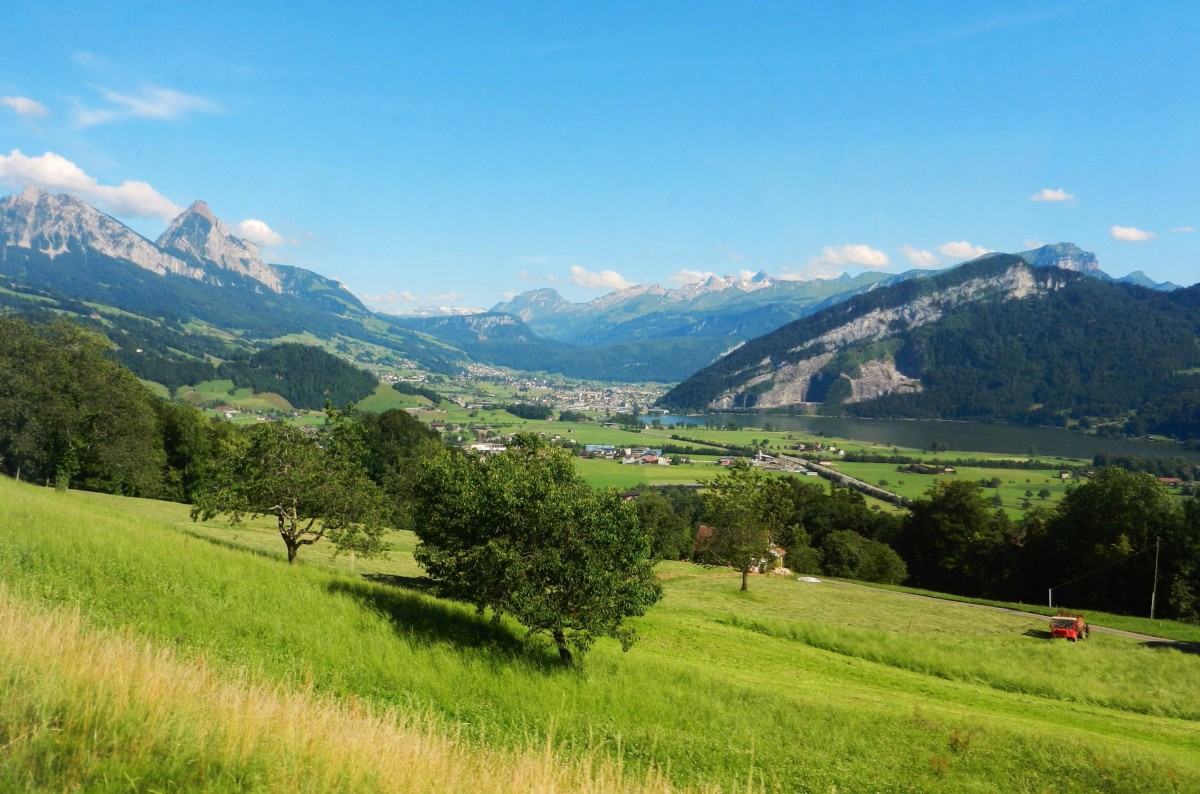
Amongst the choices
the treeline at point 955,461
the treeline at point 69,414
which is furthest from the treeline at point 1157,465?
the treeline at point 69,414

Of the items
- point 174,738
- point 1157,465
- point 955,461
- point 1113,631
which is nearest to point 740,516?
point 1113,631

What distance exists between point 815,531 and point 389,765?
78.4 m

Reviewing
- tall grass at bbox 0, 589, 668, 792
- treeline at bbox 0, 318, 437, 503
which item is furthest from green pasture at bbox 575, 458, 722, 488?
tall grass at bbox 0, 589, 668, 792

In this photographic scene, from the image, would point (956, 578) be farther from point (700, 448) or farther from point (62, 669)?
point (700, 448)

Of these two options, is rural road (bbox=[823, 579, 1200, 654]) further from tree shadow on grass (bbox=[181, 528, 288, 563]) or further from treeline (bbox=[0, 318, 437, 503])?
tree shadow on grass (bbox=[181, 528, 288, 563])

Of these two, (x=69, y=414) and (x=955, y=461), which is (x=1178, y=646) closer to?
(x=69, y=414)

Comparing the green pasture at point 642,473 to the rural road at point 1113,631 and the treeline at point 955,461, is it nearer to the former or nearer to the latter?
the treeline at point 955,461

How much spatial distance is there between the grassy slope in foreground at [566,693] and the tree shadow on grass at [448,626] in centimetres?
7

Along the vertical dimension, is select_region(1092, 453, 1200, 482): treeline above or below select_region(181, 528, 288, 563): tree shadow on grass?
above

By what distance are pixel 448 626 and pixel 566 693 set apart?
3.90 metres

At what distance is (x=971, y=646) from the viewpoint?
99.7 feet

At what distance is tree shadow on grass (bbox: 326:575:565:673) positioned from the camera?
1527 cm

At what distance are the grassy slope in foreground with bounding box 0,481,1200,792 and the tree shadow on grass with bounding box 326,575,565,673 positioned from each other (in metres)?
0.07

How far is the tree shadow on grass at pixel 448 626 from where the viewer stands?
1527 cm
